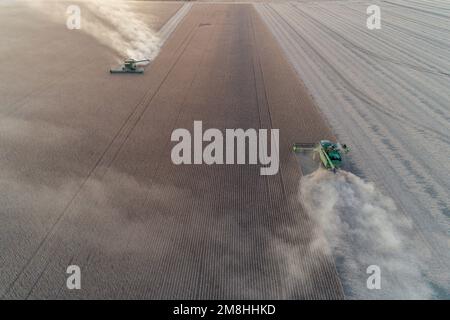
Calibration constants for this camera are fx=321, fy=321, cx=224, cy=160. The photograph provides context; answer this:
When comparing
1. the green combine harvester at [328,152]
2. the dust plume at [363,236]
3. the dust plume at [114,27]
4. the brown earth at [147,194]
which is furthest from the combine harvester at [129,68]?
the dust plume at [363,236]

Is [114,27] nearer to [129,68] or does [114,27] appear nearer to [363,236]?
[129,68]

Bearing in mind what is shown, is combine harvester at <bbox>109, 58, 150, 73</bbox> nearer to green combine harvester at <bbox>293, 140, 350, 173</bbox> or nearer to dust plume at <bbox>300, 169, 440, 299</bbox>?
green combine harvester at <bbox>293, 140, 350, 173</bbox>

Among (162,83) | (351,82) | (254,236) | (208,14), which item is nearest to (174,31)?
(208,14)

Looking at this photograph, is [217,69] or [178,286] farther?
[217,69]

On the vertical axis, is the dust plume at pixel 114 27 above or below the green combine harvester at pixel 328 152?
above

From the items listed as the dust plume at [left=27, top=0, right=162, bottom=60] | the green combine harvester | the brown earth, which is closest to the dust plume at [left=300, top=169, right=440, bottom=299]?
the green combine harvester

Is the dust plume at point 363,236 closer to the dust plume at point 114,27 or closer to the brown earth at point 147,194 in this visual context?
the brown earth at point 147,194
